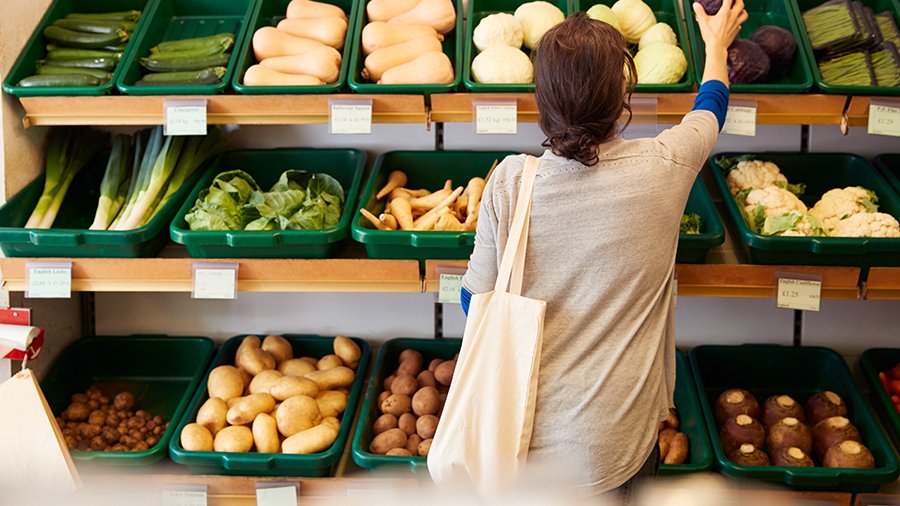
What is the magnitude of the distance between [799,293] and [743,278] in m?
0.15

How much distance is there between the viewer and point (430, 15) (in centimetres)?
276

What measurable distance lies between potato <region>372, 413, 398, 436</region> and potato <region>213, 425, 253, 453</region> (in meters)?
0.37

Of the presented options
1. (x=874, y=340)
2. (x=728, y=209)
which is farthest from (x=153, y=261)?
(x=874, y=340)

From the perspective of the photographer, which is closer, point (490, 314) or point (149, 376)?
Answer: point (490, 314)

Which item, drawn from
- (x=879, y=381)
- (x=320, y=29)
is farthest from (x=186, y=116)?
(x=879, y=381)

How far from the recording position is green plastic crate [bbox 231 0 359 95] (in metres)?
2.50

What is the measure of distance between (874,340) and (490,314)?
1.81m

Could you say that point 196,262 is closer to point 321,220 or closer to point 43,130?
point 321,220

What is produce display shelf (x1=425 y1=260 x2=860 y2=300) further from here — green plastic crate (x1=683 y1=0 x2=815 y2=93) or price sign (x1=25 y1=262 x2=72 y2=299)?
price sign (x1=25 y1=262 x2=72 y2=299)

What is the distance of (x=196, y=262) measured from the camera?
8.39 ft

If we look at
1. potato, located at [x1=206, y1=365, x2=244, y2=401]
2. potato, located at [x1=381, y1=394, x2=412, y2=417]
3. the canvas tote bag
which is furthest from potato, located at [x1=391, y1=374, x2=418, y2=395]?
the canvas tote bag

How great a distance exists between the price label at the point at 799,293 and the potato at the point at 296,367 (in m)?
1.45

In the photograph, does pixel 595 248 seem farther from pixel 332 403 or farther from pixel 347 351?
pixel 347 351

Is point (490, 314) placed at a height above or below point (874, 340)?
above
